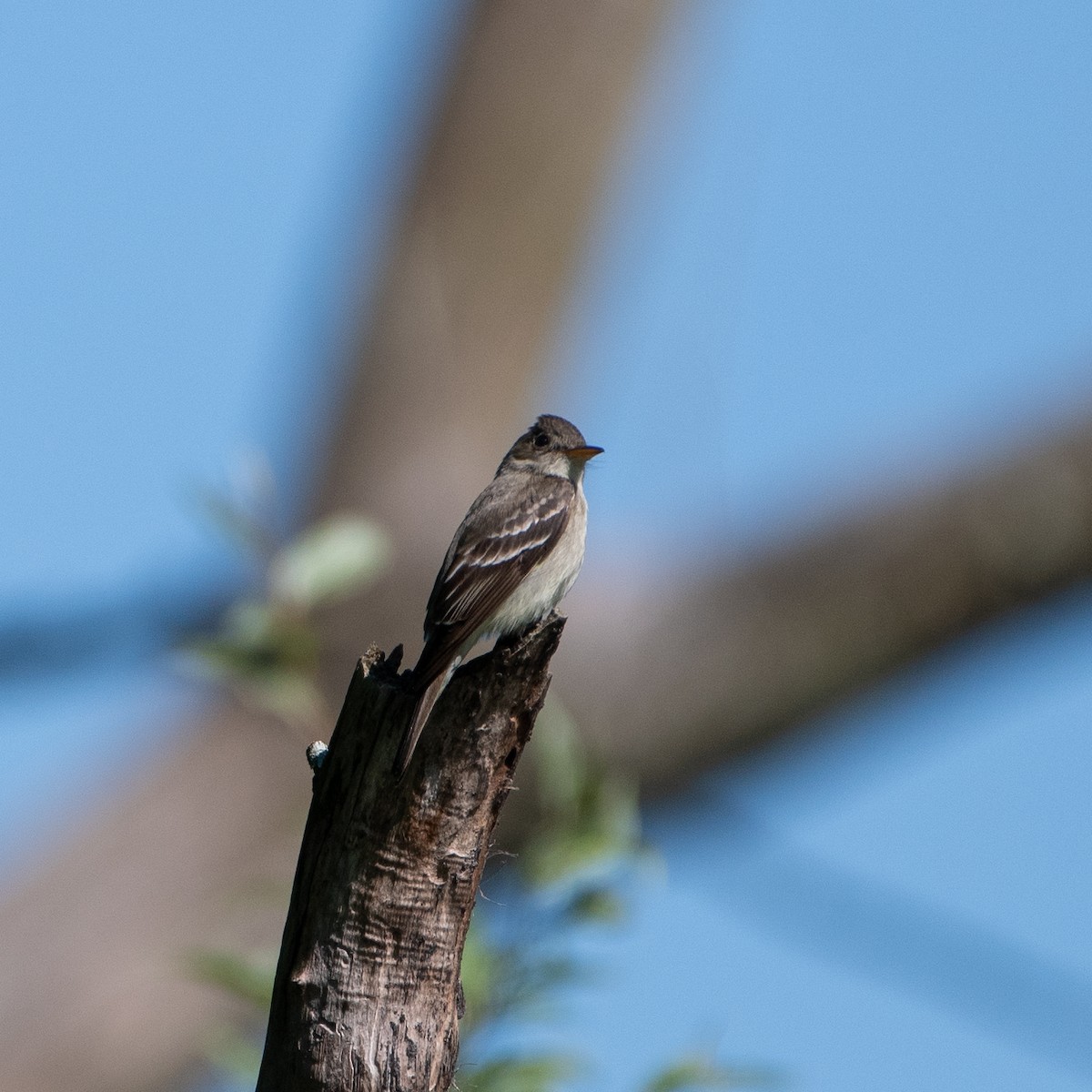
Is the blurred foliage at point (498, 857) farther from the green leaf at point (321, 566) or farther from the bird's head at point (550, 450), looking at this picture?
the bird's head at point (550, 450)

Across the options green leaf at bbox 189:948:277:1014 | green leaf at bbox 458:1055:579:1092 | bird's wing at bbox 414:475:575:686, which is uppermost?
bird's wing at bbox 414:475:575:686

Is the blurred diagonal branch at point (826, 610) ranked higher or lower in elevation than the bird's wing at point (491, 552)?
higher

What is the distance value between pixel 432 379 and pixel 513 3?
7.23 ft

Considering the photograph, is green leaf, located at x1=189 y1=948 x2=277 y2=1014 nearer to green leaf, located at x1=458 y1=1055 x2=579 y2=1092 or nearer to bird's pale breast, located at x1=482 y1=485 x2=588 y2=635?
green leaf, located at x1=458 y1=1055 x2=579 y2=1092

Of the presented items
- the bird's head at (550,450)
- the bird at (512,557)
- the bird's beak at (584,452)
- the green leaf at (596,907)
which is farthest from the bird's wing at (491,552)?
the green leaf at (596,907)

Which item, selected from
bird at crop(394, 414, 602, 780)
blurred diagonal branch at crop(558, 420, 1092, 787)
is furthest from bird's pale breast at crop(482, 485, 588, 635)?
A: blurred diagonal branch at crop(558, 420, 1092, 787)

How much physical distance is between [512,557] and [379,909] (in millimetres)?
2612

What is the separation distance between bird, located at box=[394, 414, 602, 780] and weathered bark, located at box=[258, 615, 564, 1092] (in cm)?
125

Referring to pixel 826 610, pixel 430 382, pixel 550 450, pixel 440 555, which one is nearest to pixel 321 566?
pixel 550 450

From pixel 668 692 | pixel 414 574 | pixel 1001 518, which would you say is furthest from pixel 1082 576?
pixel 414 574

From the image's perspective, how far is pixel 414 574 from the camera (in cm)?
849

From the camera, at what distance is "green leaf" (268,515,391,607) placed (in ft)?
14.0

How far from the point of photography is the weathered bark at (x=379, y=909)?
320cm

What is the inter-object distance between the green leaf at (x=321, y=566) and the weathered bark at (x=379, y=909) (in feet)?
2.71
